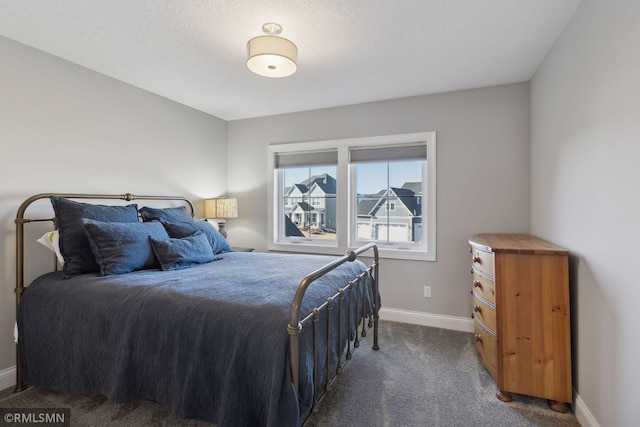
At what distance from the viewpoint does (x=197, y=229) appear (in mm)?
2826

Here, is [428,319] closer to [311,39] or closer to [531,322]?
[531,322]

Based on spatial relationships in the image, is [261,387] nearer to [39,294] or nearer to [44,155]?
[39,294]

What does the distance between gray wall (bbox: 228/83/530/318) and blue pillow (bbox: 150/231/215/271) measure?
1897 millimetres

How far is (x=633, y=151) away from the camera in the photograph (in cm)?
134

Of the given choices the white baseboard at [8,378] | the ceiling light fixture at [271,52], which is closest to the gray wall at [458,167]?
the ceiling light fixture at [271,52]

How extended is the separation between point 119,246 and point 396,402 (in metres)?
2.12

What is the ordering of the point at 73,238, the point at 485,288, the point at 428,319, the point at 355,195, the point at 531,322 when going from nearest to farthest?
the point at 531,322
the point at 73,238
the point at 485,288
the point at 428,319
the point at 355,195

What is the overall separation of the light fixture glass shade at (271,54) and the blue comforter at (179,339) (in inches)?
55.9

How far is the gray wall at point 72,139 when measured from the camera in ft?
7.18

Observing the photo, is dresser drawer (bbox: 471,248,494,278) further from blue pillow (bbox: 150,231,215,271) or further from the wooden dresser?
blue pillow (bbox: 150,231,215,271)

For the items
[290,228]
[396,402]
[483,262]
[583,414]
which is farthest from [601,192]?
[290,228]

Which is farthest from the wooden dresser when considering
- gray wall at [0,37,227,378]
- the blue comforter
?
gray wall at [0,37,227,378]

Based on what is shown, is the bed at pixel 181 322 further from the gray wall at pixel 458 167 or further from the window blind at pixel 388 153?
the window blind at pixel 388 153

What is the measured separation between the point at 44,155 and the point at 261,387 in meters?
2.43
